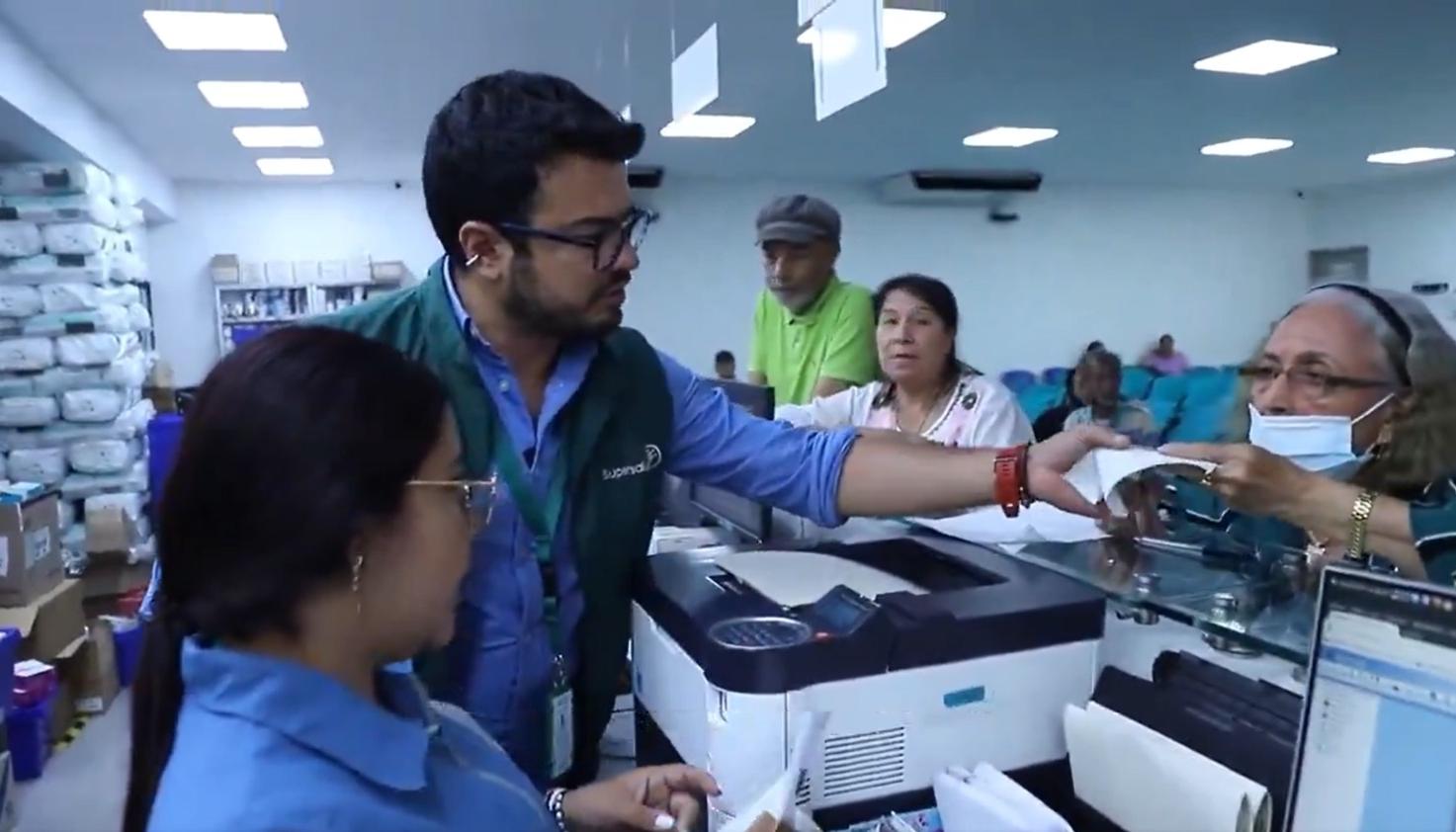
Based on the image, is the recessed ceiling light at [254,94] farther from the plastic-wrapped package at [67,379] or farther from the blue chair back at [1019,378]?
the blue chair back at [1019,378]

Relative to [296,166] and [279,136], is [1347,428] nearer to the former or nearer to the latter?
[279,136]

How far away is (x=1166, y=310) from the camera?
11.2 metres

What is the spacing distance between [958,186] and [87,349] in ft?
23.5

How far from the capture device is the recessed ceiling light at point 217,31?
407 cm

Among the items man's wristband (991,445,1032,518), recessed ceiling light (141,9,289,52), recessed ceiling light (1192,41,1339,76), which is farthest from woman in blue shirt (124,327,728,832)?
recessed ceiling light (1192,41,1339,76)

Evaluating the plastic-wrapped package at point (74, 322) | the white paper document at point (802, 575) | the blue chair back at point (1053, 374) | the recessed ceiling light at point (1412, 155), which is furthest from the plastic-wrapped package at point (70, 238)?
the recessed ceiling light at point (1412, 155)

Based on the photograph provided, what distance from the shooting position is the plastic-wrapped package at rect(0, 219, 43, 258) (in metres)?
4.79

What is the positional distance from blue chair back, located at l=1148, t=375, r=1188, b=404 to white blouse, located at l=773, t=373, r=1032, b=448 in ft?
19.4

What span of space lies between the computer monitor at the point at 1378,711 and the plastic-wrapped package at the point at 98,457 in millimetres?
5654

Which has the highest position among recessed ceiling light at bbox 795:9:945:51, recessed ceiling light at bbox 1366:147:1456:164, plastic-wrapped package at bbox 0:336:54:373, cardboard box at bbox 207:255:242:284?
recessed ceiling light at bbox 1366:147:1456:164

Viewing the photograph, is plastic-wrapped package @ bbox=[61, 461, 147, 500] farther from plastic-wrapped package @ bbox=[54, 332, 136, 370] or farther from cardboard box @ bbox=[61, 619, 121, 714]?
cardboard box @ bbox=[61, 619, 121, 714]

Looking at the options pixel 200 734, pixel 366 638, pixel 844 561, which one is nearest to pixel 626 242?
pixel 844 561

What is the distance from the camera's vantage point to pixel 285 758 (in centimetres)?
68

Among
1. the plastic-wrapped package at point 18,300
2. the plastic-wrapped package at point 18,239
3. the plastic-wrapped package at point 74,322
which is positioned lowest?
the plastic-wrapped package at point 74,322
